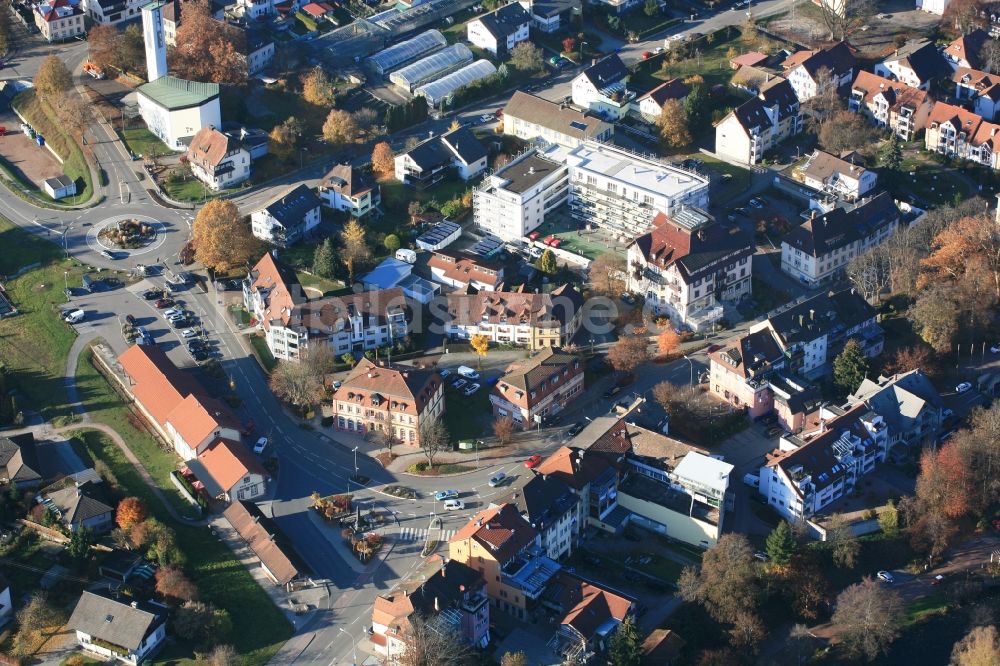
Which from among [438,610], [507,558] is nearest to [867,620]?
[507,558]

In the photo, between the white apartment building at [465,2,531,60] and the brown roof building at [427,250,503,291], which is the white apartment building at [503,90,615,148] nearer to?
the white apartment building at [465,2,531,60]

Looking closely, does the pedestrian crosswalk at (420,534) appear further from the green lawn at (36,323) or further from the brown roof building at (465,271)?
the green lawn at (36,323)

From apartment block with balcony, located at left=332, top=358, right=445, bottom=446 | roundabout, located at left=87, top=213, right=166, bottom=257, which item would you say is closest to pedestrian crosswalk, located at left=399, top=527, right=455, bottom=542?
apartment block with balcony, located at left=332, top=358, right=445, bottom=446

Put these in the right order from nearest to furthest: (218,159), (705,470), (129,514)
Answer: (129,514), (705,470), (218,159)

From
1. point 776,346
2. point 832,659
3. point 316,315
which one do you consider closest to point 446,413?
point 316,315

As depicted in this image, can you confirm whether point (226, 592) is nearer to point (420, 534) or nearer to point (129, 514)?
point (129, 514)

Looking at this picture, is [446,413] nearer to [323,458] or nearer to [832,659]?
[323,458]

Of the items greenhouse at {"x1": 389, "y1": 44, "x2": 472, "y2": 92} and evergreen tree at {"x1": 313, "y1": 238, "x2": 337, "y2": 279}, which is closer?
evergreen tree at {"x1": 313, "y1": 238, "x2": 337, "y2": 279}
